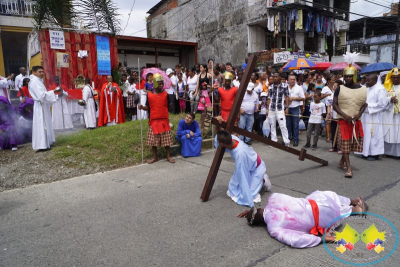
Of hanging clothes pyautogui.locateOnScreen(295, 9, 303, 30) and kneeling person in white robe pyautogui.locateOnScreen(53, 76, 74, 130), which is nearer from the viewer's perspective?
kneeling person in white robe pyautogui.locateOnScreen(53, 76, 74, 130)

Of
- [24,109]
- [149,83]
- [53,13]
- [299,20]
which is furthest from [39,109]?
[299,20]

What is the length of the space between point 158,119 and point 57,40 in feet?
21.7

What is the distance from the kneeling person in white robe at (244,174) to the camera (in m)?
4.08

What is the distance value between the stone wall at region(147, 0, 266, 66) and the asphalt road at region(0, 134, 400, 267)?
50.7ft

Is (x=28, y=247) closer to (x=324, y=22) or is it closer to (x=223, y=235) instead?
(x=223, y=235)

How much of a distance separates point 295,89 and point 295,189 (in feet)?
14.6

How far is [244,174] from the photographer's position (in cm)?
417

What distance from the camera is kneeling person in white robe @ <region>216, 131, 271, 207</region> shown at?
13.4 feet

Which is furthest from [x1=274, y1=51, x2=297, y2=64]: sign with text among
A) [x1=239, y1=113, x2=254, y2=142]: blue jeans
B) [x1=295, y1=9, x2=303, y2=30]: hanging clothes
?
[x1=239, y1=113, x2=254, y2=142]: blue jeans

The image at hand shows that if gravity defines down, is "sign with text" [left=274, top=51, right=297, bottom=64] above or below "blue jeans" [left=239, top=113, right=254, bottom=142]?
above

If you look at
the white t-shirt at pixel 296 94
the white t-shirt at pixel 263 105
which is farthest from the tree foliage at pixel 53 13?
the white t-shirt at pixel 296 94

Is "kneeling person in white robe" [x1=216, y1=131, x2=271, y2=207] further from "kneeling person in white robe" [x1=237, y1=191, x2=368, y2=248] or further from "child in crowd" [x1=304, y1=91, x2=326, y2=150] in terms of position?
"child in crowd" [x1=304, y1=91, x2=326, y2=150]

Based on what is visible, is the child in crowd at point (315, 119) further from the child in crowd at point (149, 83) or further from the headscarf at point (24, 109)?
the headscarf at point (24, 109)

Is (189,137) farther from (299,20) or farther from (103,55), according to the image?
(299,20)
